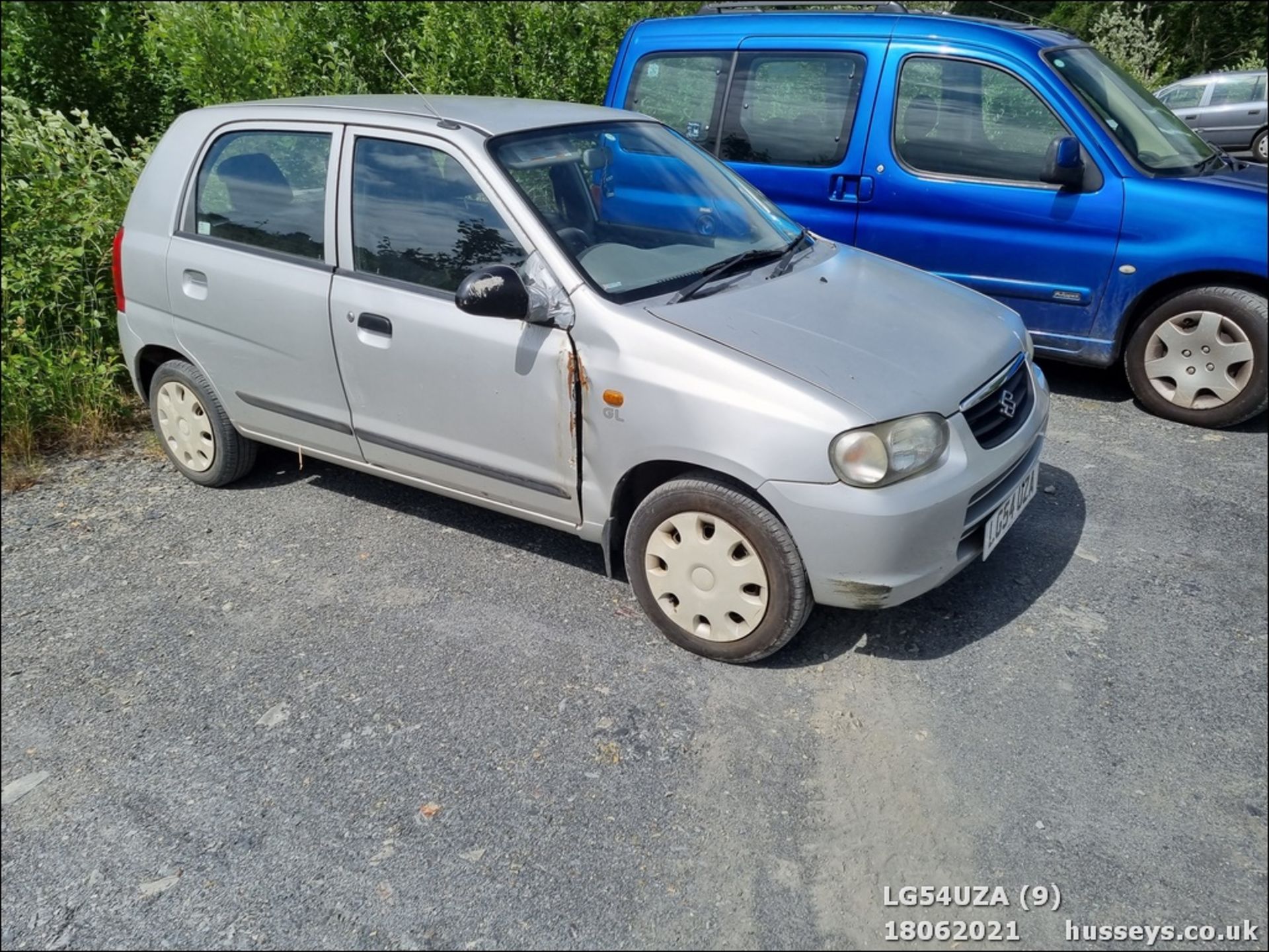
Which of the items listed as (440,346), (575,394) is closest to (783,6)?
(440,346)

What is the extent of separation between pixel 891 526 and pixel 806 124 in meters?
3.79

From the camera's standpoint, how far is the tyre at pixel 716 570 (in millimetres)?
3344

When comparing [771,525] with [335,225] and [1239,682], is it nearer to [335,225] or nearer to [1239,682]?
[1239,682]

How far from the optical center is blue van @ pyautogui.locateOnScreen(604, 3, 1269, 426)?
5.18 m

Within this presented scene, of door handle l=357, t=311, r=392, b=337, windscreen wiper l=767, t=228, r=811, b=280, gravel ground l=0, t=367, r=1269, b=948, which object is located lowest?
gravel ground l=0, t=367, r=1269, b=948

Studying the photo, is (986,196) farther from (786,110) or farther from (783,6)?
(783,6)

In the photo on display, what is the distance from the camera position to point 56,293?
5.87 meters

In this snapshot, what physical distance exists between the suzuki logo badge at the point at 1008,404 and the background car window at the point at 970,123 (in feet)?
7.78

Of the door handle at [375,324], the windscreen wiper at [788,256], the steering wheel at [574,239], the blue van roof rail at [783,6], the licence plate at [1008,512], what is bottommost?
the licence plate at [1008,512]

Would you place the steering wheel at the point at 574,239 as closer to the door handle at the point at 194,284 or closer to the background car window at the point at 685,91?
the door handle at the point at 194,284

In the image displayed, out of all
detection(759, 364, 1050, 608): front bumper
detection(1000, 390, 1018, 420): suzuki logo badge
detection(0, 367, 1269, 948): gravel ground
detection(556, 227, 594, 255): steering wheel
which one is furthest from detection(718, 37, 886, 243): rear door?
detection(759, 364, 1050, 608): front bumper

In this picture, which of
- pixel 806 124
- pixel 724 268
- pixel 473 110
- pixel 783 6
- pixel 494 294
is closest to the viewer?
pixel 494 294

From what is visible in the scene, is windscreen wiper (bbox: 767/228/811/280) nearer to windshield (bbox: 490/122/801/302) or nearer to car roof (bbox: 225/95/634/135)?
windshield (bbox: 490/122/801/302)

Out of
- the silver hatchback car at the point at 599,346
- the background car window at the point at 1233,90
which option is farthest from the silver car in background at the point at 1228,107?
the silver hatchback car at the point at 599,346
